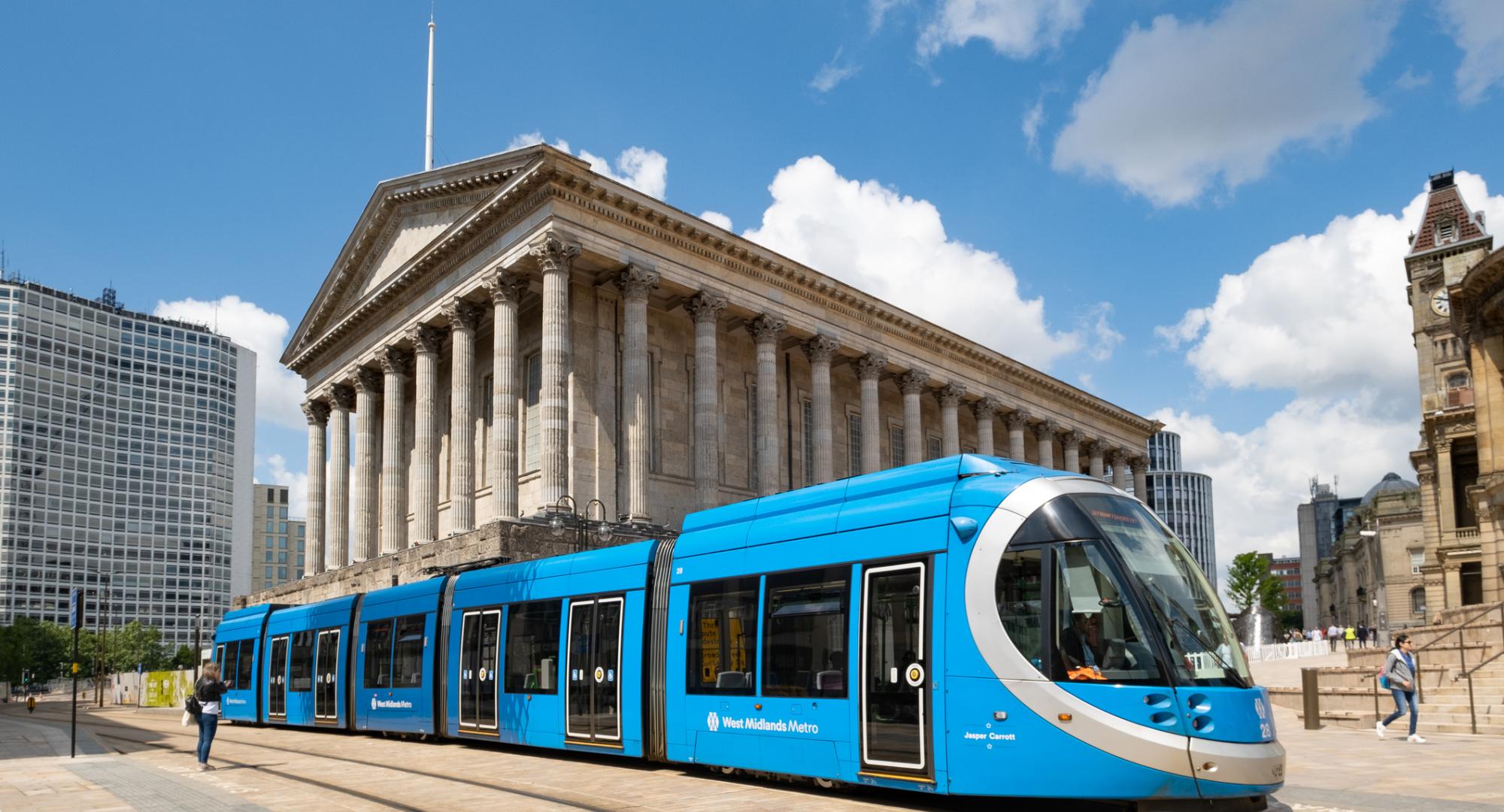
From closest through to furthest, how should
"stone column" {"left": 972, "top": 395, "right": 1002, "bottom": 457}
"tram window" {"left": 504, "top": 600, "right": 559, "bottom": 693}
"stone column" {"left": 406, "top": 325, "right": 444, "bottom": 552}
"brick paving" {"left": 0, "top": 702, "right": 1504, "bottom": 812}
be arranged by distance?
"brick paving" {"left": 0, "top": 702, "right": 1504, "bottom": 812} → "tram window" {"left": 504, "top": 600, "right": 559, "bottom": 693} → "stone column" {"left": 406, "top": 325, "right": 444, "bottom": 552} → "stone column" {"left": 972, "top": 395, "right": 1002, "bottom": 457}

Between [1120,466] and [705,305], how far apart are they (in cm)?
3701

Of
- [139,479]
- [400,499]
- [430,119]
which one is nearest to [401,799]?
[400,499]

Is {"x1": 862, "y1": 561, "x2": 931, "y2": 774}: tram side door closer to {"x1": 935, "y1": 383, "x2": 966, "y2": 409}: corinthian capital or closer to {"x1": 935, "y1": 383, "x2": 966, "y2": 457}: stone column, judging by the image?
{"x1": 935, "y1": 383, "x2": 966, "y2": 457}: stone column

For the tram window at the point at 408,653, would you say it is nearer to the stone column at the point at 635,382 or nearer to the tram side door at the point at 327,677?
the tram side door at the point at 327,677

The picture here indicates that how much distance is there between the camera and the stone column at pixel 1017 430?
5722 cm

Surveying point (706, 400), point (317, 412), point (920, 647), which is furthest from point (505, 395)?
point (920, 647)

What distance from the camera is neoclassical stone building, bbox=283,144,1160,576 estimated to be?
37.3 metres

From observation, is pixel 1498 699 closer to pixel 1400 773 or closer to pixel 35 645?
pixel 1400 773

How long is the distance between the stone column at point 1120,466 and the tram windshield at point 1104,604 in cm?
5998

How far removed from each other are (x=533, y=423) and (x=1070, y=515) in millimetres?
31823

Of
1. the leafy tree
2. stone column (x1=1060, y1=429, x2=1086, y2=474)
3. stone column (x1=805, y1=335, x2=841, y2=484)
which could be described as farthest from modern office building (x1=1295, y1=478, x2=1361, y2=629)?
stone column (x1=805, y1=335, x2=841, y2=484)

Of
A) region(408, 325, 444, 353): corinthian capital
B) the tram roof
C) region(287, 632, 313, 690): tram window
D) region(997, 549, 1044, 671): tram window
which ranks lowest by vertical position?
region(287, 632, 313, 690): tram window

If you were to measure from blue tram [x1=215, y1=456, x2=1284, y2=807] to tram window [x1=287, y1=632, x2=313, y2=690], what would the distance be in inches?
387

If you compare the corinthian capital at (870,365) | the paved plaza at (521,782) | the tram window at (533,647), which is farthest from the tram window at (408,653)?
the corinthian capital at (870,365)
